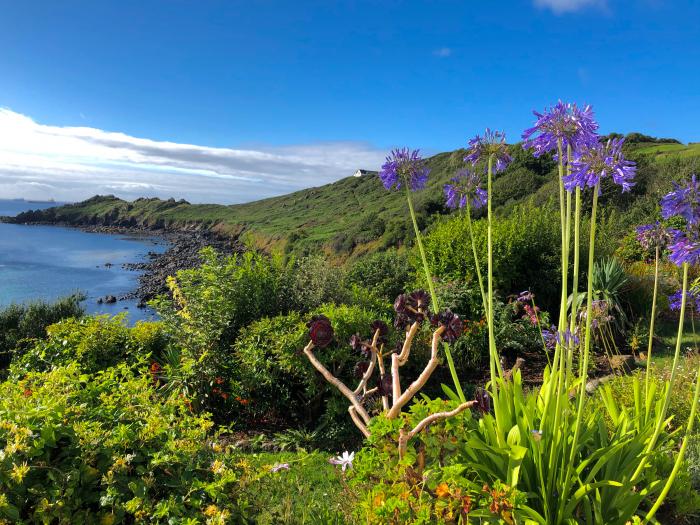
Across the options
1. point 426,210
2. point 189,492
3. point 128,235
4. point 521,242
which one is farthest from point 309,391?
point 128,235

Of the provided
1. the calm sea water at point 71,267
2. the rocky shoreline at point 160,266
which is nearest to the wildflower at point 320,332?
the rocky shoreline at point 160,266

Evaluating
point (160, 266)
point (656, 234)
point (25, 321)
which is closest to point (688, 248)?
point (656, 234)

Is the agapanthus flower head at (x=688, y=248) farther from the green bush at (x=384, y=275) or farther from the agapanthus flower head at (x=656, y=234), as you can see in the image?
the green bush at (x=384, y=275)

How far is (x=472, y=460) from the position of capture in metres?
2.58

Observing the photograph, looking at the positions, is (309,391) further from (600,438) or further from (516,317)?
(516,317)

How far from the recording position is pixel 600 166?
83.1 inches

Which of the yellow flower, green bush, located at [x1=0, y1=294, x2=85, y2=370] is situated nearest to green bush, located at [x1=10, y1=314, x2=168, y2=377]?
green bush, located at [x1=0, y1=294, x2=85, y2=370]

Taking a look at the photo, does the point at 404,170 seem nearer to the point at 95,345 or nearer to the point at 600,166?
the point at 600,166

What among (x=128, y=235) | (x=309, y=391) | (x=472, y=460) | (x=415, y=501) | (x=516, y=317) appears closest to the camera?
(x=415, y=501)

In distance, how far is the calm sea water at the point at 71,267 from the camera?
2766 centimetres

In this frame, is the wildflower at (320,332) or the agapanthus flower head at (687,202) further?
the wildflower at (320,332)

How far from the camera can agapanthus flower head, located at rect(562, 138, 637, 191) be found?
2.08 metres

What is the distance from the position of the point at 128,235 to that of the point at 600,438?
8205 cm

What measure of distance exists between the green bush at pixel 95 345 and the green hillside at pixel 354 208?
2.33 m
